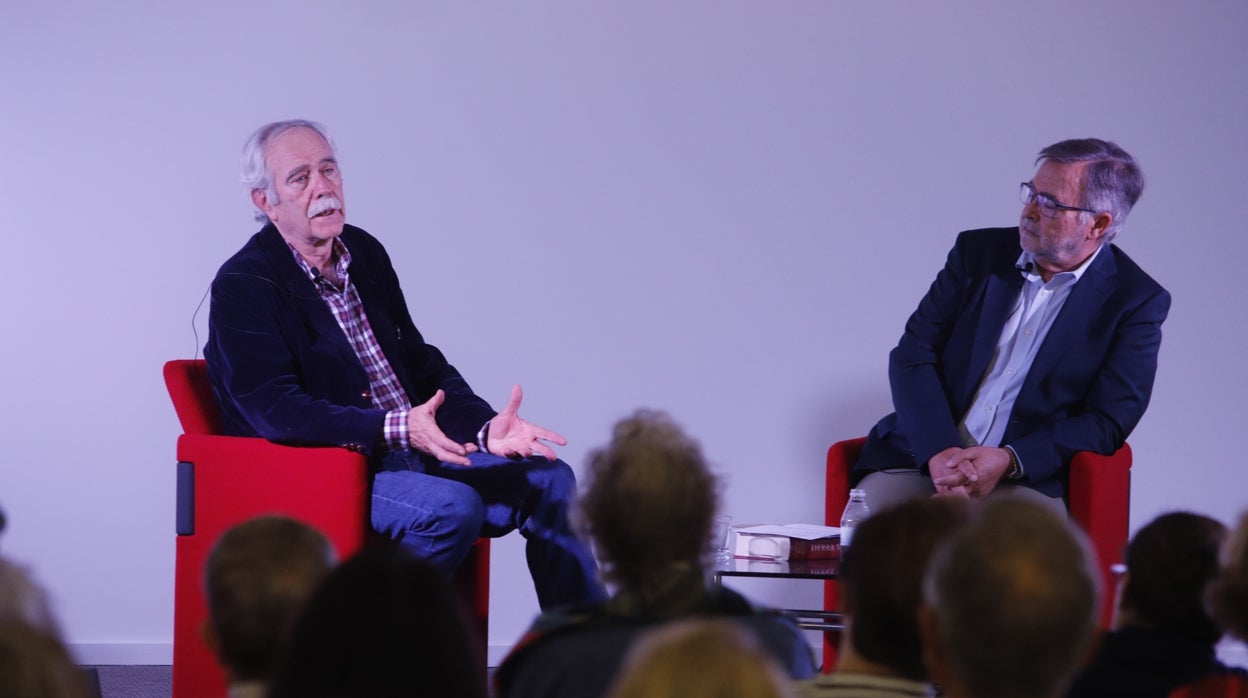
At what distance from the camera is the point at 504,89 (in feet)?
15.0

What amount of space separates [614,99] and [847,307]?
1.04 meters

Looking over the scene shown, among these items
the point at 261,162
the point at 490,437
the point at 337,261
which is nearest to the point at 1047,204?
the point at 490,437

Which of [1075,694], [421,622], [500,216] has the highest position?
[500,216]

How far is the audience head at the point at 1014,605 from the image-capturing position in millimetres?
1304

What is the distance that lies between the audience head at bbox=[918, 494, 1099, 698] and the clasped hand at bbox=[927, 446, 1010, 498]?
7.56 feet

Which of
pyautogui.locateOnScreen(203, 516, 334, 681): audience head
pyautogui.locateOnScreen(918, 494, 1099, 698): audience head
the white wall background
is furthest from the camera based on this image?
the white wall background

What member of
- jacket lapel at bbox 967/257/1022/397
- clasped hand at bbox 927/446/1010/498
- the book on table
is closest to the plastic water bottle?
the book on table

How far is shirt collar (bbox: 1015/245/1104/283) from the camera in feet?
12.6

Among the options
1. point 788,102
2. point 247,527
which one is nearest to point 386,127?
point 788,102

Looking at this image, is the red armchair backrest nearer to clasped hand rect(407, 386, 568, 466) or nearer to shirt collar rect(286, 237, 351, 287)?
shirt collar rect(286, 237, 351, 287)

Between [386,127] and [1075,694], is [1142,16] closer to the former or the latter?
[386,127]

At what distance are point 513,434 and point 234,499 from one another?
0.68m

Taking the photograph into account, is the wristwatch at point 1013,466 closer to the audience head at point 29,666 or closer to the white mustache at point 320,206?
the white mustache at point 320,206

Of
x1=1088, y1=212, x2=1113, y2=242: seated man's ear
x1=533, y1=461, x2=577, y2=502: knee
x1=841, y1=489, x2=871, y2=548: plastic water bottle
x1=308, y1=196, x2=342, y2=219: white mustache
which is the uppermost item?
x1=308, y1=196, x2=342, y2=219: white mustache
